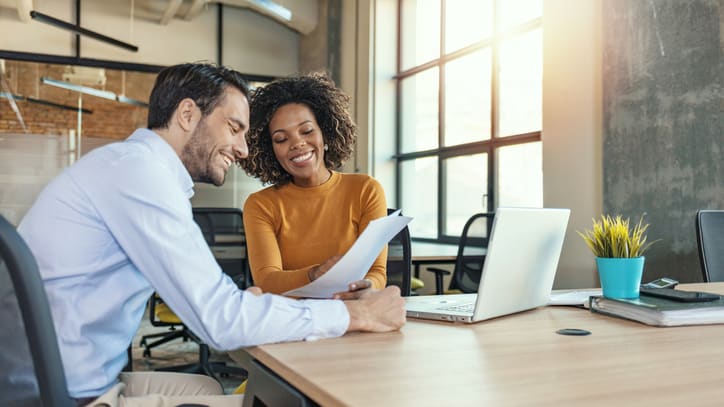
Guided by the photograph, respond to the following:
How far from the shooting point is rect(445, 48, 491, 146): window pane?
5312mm

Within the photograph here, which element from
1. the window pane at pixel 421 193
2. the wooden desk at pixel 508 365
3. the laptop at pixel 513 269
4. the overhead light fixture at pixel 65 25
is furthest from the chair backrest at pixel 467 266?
the overhead light fixture at pixel 65 25

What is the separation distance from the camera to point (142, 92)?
24.0ft

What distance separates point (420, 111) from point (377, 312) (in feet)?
17.5

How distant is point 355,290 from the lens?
1.47 meters

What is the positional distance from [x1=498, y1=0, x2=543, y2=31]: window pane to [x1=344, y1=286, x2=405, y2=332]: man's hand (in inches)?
152

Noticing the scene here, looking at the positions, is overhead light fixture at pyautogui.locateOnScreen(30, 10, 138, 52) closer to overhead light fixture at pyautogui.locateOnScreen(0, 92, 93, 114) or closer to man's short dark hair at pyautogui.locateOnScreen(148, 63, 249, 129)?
overhead light fixture at pyautogui.locateOnScreen(0, 92, 93, 114)

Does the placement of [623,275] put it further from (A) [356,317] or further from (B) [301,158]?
(B) [301,158]

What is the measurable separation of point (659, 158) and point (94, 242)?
2976 mm

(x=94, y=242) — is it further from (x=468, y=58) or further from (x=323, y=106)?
(x=468, y=58)

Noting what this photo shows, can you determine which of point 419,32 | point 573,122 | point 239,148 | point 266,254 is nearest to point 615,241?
point 239,148

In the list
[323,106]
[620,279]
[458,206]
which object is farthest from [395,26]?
[620,279]

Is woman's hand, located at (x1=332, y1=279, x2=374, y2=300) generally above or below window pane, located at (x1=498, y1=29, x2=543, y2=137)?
below

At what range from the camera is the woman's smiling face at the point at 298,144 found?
2131 millimetres

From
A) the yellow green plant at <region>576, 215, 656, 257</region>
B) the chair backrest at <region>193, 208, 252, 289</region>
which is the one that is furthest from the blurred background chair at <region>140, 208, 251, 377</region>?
the yellow green plant at <region>576, 215, 656, 257</region>
